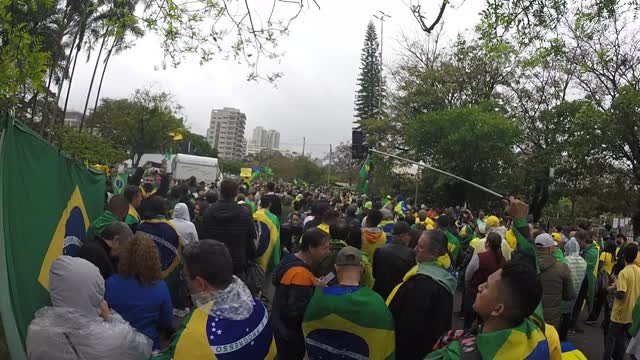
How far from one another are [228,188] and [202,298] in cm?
387

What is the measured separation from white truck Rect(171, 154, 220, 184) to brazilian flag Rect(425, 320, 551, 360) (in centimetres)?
2710

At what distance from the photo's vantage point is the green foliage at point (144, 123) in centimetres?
4966

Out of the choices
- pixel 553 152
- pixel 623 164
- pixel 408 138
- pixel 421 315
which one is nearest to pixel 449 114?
pixel 408 138

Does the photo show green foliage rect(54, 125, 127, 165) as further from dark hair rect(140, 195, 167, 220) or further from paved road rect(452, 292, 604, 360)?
paved road rect(452, 292, 604, 360)

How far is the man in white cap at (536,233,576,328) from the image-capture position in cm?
658

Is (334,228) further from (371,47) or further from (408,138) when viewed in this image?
(371,47)

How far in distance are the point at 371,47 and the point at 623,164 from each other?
3945 cm

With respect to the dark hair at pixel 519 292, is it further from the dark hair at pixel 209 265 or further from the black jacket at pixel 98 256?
the black jacket at pixel 98 256

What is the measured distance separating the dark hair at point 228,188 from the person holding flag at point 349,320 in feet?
10.2

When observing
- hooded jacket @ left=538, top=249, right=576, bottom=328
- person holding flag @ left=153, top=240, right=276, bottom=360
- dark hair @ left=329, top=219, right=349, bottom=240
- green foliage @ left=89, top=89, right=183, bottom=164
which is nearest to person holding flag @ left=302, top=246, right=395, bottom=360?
person holding flag @ left=153, top=240, right=276, bottom=360

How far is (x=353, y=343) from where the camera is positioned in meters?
3.45

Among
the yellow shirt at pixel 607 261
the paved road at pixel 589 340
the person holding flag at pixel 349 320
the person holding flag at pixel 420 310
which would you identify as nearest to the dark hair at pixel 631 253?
the paved road at pixel 589 340

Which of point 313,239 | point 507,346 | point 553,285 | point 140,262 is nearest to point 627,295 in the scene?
point 553,285

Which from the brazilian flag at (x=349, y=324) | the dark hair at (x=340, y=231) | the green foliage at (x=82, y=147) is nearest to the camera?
the brazilian flag at (x=349, y=324)
